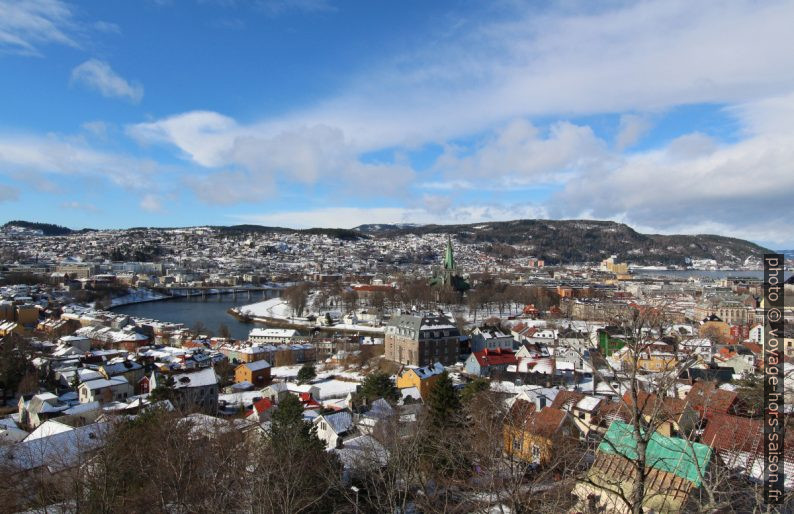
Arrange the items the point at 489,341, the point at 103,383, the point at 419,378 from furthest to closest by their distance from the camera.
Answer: the point at 489,341 < the point at 103,383 < the point at 419,378

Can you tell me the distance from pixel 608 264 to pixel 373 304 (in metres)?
55.2

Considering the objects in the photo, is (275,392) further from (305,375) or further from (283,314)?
(283,314)

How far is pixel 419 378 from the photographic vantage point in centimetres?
1066

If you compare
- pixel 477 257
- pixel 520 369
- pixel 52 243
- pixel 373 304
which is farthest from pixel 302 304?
pixel 52 243

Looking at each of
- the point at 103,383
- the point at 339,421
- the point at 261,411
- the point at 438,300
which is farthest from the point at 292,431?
the point at 438,300

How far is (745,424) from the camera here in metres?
5.34

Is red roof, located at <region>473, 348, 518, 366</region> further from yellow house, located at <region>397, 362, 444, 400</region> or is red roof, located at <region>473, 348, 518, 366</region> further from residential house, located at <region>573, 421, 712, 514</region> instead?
residential house, located at <region>573, 421, 712, 514</region>

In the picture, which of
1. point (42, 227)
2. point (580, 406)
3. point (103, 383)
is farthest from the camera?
point (42, 227)

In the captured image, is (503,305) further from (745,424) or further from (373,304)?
(745,424)

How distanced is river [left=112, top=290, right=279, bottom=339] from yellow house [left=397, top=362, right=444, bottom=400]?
A: 13324mm

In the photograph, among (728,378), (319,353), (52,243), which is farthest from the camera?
(52,243)

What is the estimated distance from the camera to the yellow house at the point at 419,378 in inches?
415

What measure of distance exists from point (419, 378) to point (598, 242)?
4213 inches

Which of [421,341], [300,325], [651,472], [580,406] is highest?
[651,472]
